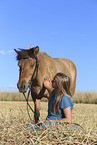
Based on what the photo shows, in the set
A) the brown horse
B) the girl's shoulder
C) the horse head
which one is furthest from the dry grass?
the girl's shoulder

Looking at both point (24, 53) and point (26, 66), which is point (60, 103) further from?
point (24, 53)

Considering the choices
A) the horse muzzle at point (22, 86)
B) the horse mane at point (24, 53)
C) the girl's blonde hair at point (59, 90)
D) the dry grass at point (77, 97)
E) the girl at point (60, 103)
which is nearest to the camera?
the girl at point (60, 103)

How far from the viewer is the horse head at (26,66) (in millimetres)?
3826

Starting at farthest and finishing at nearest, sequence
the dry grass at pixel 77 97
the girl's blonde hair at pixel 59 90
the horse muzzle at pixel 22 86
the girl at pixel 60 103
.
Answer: the dry grass at pixel 77 97
the horse muzzle at pixel 22 86
the girl's blonde hair at pixel 59 90
the girl at pixel 60 103

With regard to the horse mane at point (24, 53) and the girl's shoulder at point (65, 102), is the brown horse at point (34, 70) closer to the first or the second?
the horse mane at point (24, 53)

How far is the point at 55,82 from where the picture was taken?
10.7 feet

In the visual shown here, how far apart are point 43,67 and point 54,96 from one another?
110cm

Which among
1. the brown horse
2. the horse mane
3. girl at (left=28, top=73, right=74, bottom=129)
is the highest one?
the horse mane

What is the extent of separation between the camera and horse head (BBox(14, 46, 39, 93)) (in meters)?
3.83

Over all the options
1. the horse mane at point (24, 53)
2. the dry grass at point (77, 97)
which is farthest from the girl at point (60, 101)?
the dry grass at point (77, 97)

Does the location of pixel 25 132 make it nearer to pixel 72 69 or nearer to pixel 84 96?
pixel 72 69

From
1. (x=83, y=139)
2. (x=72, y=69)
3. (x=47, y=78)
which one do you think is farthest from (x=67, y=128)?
(x=72, y=69)

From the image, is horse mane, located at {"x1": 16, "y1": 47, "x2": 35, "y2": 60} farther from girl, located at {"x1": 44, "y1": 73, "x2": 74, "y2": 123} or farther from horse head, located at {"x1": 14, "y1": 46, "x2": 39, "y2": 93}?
girl, located at {"x1": 44, "y1": 73, "x2": 74, "y2": 123}

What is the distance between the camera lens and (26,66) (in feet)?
12.8
